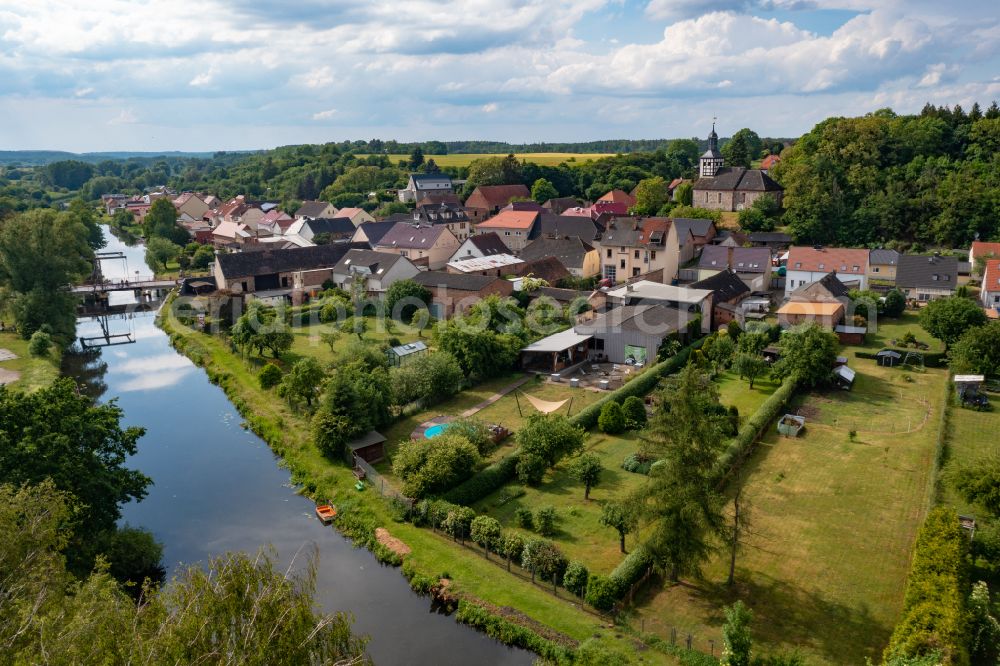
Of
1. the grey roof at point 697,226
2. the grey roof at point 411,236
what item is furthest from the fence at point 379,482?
the grey roof at point 697,226

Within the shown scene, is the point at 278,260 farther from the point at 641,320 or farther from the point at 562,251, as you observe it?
the point at 641,320

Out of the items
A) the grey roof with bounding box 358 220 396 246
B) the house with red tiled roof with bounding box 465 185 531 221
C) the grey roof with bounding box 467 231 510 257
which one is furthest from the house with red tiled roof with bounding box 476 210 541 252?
the house with red tiled roof with bounding box 465 185 531 221

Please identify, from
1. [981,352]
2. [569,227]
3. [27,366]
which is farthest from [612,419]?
[569,227]

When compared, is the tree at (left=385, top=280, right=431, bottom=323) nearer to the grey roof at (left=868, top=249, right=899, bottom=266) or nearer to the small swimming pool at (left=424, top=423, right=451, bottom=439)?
the small swimming pool at (left=424, top=423, right=451, bottom=439)

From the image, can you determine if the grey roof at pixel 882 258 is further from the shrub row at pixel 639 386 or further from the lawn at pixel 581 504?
the lawn at pixel 581 504

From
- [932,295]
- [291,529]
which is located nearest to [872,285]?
[932,295]

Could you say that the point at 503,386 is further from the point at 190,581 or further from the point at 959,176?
the point at 959,176
